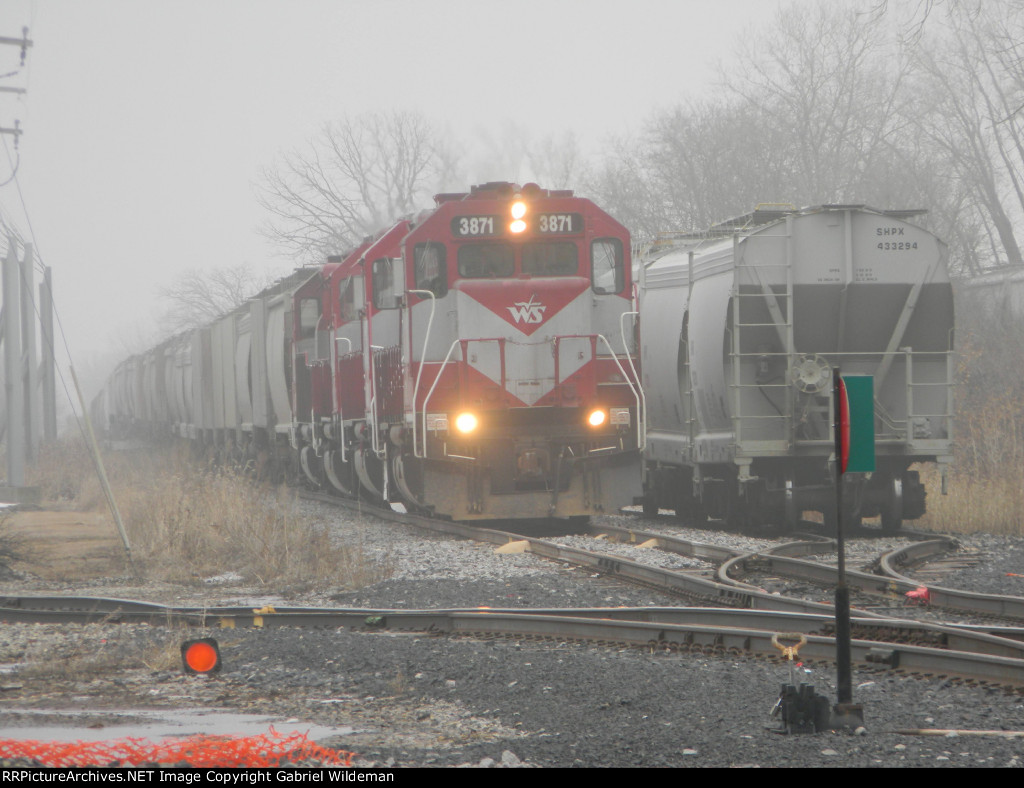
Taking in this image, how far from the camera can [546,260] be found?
1408cm

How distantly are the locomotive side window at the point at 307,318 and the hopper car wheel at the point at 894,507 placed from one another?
954 cm

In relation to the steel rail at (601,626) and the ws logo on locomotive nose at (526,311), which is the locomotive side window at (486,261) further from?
the steel rail at (601,626)

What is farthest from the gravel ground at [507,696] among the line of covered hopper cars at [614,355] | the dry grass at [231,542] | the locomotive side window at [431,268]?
the locomotive side window at [431,268]

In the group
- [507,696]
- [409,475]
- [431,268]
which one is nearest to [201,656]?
[507,696]

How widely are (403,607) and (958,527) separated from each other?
26.8 feet

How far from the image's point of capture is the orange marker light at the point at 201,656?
263 inches

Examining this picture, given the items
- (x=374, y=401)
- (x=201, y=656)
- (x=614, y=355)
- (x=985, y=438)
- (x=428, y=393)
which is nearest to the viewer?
(x=201, y=656)

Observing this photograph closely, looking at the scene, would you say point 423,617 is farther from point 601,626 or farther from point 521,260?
point 521,260

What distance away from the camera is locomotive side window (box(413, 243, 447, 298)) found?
13.8 meters

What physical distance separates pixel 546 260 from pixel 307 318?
22.2 feet

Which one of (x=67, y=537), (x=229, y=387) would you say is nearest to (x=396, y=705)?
(x=67, y=537)

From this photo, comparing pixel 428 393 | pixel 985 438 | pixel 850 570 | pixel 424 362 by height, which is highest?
pixel 424 362

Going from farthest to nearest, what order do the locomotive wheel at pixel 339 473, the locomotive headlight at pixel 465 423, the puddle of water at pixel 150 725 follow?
the locomotive wheel at pixel 339 473 → the locomotive headlight at pixel 465 423 → the puddle of water at pixel 150 725
